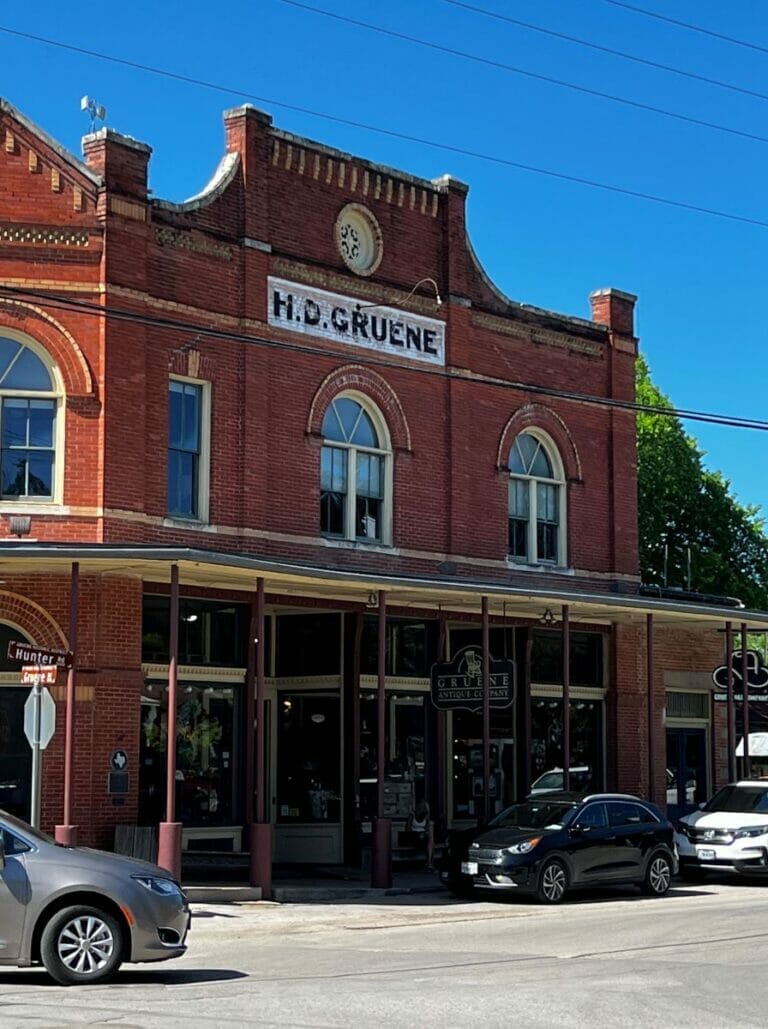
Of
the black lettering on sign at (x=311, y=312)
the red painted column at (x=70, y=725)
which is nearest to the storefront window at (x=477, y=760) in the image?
the black lettering on sign at (x=311, y=312)

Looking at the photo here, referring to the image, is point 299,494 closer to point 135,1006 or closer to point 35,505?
point 35,505

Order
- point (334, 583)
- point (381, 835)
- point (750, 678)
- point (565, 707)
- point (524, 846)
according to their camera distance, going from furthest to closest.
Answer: point (750, 678) → point (565, 707) → point (381, 835) → point (334, 583) → point (524, 846)

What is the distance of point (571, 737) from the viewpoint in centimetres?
3042

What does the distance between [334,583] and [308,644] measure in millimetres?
4280

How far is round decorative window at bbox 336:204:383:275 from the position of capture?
27.0 m

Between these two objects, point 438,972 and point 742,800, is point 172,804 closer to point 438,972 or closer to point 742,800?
point 438,972

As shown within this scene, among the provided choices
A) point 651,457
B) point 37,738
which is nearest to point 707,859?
point 37,738

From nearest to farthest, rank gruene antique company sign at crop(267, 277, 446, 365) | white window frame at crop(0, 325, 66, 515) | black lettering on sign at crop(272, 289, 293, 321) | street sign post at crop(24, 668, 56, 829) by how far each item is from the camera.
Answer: street sign post at crop(24, 668, 56, 829) < white window frame at crop(0, 325, 66, 515) < black lettering on sign at crop(272, 289, 293, 321) < gruene antique company sign at crop(267, 277, 446, 365)

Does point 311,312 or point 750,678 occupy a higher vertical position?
point 311,312

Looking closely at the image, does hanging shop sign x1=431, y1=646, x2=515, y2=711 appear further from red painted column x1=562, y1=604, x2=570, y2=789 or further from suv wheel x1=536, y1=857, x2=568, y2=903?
suv wheel x1=536, y1=857, x2=568, y2=903

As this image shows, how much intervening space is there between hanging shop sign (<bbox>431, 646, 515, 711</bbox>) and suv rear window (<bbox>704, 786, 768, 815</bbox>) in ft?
12.4

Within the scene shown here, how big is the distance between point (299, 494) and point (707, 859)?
8496 millimetres

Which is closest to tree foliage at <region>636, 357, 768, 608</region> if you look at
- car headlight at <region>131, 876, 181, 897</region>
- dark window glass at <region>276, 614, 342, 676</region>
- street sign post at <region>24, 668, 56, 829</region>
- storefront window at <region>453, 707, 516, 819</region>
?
storefront window at <region>453, 707, 516, 819</region>

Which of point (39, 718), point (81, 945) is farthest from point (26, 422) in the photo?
point (81, 945)
